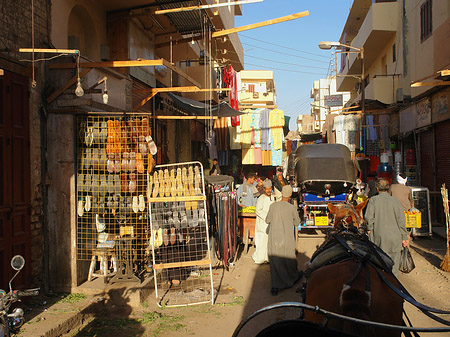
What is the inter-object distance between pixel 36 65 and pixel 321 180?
27.8 feet

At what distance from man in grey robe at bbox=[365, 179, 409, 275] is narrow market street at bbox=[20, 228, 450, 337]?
0.94 m

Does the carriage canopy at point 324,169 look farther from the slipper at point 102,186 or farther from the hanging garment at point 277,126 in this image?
the slipper at point 102,186

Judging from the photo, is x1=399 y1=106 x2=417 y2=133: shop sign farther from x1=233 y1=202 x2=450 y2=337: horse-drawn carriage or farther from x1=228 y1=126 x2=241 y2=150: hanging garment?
x1=233 y1=202 x2=450 y2=337: horse-drawn carriage

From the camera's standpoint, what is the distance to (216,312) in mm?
6457

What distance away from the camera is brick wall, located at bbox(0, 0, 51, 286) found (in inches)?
230

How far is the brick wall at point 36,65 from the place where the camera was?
5832 millimetres

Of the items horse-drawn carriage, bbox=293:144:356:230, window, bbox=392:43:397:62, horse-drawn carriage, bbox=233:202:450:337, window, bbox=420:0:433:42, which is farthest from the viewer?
window, bbox=392:43:397:62

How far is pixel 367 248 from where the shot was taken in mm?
4137

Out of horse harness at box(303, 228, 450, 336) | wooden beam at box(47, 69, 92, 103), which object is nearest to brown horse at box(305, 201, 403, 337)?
horse harness at box(303, 228, 450, 336)

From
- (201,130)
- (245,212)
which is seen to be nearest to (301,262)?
(245,212)

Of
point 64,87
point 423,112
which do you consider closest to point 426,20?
point 423,112

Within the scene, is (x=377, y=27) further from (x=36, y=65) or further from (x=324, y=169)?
(x=36, y=65)

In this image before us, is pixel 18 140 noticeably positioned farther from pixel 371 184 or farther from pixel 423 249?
pixel 371 184

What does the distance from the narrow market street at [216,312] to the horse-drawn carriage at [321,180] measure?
10.5ft
